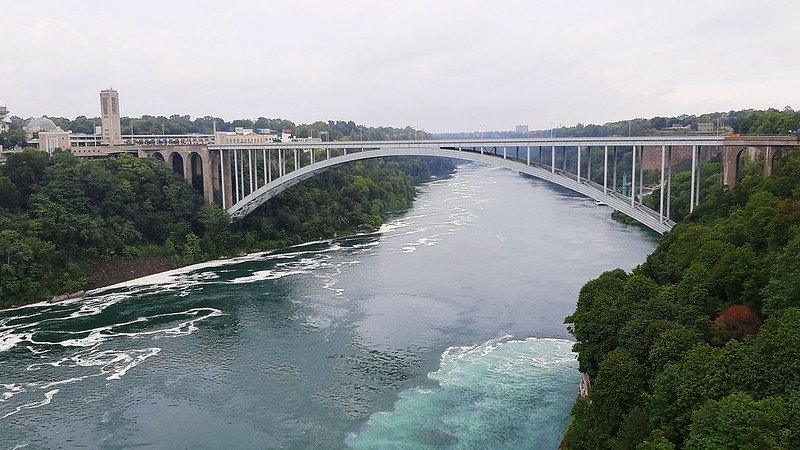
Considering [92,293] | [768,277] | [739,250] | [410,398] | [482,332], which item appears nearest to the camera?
[768,277]

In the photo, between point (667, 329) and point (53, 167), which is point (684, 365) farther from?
point (53, 167)

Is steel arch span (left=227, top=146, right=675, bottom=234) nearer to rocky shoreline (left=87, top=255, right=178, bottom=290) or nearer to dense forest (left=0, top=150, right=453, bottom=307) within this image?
dense forest (left=0, top=150, right=453, bottom=307)

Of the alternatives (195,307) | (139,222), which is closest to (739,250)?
(195,307)

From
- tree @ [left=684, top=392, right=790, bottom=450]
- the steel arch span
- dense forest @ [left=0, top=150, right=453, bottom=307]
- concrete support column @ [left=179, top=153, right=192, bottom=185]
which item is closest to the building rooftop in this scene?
concrete support column @ [left=179, top=153, right=192, bottom=185]

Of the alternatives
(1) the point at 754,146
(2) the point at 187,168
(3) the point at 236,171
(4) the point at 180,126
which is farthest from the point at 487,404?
(4) the point at 180,126

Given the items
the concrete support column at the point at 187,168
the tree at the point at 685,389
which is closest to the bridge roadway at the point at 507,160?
the concrete support column at the point at 187,168
